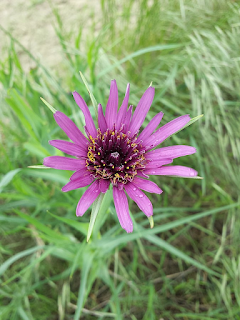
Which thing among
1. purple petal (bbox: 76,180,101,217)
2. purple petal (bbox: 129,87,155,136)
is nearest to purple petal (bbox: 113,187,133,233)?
purple petal (bbox: 76,180,101,217)

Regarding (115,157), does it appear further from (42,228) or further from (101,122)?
(42,228)

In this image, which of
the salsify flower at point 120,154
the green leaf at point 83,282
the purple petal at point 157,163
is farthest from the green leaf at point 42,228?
the purple petal at point 157,163

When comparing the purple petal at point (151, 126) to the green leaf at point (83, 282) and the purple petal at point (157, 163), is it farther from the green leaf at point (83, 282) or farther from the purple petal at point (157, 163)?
the green leaf at point (83, 282)

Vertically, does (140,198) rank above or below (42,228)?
above

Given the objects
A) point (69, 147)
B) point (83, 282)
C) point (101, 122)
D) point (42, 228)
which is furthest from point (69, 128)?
point (83, 282)

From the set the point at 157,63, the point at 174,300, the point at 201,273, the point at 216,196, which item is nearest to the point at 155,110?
the point at 157,63

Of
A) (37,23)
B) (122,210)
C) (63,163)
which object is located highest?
(37,23)
